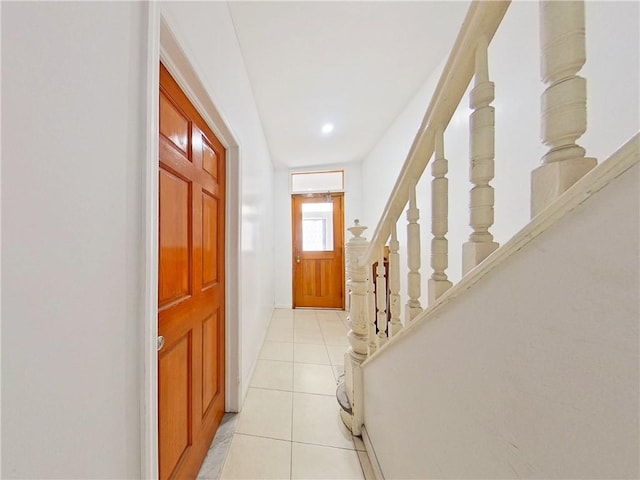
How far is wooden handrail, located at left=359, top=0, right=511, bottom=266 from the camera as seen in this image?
49 cm

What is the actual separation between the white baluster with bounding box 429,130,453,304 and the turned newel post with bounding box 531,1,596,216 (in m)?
0.31

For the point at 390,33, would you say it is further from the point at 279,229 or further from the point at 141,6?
the point at 279,229

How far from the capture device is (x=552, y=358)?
335mm

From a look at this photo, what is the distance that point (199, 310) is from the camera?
3.59ft

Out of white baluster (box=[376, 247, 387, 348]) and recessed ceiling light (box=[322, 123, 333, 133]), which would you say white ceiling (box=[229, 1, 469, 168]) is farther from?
white baluster (box=[376, 247, 387, 348])

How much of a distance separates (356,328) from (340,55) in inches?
80.2

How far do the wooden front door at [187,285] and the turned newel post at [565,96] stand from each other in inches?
40.6

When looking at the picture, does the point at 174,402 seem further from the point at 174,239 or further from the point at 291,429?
the point at 291,429

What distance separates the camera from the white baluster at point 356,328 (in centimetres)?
127

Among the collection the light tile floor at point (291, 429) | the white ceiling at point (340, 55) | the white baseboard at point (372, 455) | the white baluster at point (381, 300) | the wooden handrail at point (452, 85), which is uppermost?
the white ceiling at point (340, 55)

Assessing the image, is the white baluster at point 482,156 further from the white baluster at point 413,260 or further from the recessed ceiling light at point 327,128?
the recessed ceiling light at point 327,128

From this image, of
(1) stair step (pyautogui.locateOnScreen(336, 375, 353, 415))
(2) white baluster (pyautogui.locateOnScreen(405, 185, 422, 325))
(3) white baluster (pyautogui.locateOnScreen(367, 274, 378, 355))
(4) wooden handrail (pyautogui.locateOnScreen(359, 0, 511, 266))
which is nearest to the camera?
(4) wooden handrail (pyautogui.locateOnScreen(359, 0, 511, 266))

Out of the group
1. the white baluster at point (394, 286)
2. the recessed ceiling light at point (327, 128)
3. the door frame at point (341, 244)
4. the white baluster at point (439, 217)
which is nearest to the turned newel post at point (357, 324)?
the white baluster at point (394, 286)

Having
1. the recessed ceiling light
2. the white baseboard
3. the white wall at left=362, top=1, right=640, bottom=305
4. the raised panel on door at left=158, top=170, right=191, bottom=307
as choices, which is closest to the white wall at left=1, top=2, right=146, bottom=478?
the raised panel on door at left=158, top=170, right=191, bottom=307
